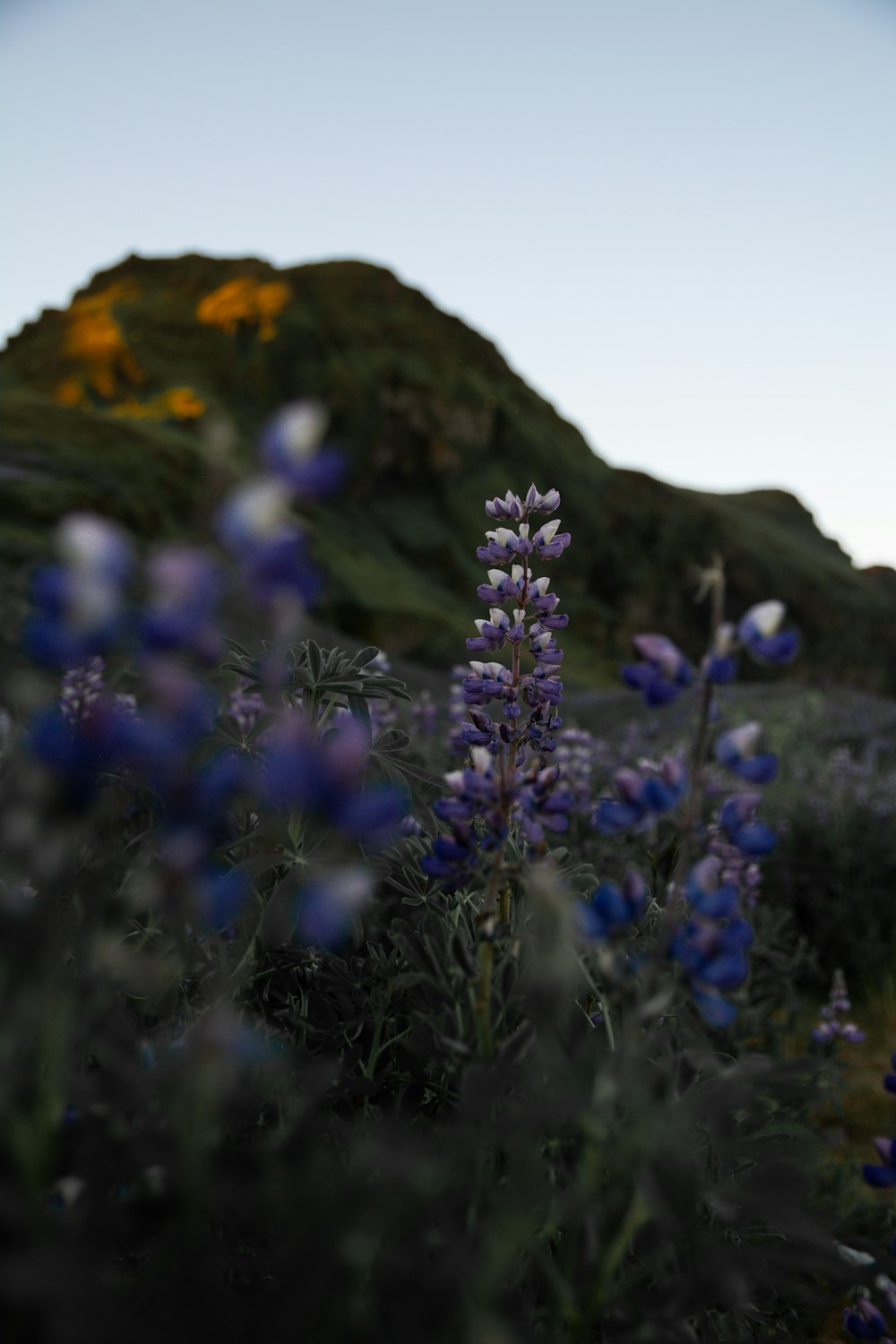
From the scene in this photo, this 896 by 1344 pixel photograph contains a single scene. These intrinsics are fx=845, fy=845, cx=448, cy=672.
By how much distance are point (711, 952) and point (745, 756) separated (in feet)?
0.74

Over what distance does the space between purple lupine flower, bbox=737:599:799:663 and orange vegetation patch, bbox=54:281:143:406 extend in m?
20.9

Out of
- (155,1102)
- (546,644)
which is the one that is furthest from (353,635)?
(155,1102)

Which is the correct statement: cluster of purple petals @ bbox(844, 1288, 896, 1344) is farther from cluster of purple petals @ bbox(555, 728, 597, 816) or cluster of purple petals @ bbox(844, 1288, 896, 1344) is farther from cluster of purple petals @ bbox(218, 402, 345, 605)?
cluster of purple petals @ bbox(555, 728, 597, 816)

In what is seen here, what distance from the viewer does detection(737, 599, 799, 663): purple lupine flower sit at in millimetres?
920

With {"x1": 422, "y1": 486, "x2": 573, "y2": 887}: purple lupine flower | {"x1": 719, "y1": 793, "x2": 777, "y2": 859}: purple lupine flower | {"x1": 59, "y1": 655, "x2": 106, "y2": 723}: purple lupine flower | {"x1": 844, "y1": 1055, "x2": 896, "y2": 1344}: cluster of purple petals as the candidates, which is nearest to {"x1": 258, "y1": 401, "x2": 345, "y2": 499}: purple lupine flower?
{"x1": 719, "y1": 793, "x2": 777, "y2": 859}: purple lupine flower

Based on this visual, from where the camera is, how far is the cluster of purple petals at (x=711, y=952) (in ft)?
2.76

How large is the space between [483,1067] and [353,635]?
15172 millimetres

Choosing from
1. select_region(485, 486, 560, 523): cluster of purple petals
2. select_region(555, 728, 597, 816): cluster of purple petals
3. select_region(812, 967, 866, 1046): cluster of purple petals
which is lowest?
select_region(812, 967, 866, 1046): cluster of purple petals

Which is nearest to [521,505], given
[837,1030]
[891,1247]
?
[891,1247]

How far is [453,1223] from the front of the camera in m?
0.82

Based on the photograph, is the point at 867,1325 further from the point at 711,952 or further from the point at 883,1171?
the point at 711,952

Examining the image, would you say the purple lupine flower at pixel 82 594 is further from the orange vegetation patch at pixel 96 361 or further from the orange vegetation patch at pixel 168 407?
the orange vegetation patch at pixel 96 361

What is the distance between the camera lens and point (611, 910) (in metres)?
0.90

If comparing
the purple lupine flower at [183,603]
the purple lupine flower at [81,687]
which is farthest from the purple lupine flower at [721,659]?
the purple lupine flower at [81,687]
